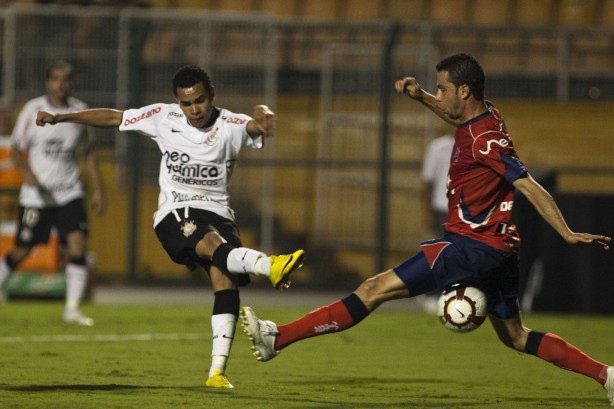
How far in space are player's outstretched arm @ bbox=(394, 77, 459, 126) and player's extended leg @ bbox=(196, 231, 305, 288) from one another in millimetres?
1160

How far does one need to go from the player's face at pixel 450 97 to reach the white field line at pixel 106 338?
16.9 feet

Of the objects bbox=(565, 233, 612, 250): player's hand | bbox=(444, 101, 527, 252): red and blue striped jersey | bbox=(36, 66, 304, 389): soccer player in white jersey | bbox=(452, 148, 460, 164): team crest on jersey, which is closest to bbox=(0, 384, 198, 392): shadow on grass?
bbox=(36, 66, 304, 389): soccer player in white jersey

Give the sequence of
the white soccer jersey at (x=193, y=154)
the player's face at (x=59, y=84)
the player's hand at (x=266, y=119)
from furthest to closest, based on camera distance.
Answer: the player's face at (x=59, y=84)
the white soccer jersey at (x=193, y=154)
the player's hand at (x=266, y=119)

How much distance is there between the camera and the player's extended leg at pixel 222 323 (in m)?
8.44

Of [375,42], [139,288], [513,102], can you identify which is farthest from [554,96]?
[139,288]

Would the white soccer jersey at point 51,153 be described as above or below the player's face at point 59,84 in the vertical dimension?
below

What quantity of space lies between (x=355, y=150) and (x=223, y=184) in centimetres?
1119

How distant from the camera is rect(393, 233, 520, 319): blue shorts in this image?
7742 millimetres

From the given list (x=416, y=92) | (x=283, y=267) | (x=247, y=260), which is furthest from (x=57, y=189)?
(x=416, y=92)

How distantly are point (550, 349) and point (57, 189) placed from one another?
696 centimetres

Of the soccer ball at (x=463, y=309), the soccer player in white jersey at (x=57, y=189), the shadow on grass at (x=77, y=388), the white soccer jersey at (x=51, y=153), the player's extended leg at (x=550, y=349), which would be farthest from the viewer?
the white soccer jersey at (x=51, y=153)

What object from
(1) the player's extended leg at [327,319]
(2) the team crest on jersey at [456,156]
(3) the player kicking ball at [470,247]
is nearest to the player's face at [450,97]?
(3) the player kicking ball at [470,247]

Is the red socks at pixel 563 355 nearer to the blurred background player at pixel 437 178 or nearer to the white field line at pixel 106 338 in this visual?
the white field line at pixel 106 338

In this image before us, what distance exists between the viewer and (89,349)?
36.6 ft
